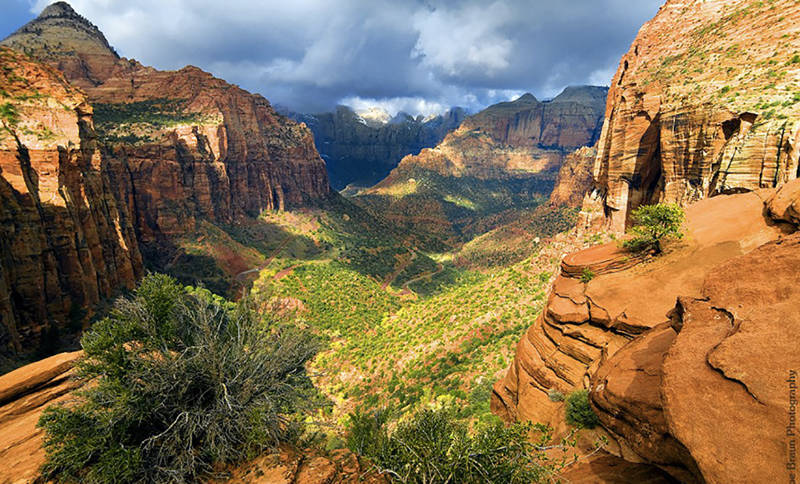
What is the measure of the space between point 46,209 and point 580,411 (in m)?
43.4

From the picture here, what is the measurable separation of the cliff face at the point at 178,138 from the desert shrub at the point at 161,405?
2176 inches

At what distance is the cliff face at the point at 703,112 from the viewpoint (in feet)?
57.7

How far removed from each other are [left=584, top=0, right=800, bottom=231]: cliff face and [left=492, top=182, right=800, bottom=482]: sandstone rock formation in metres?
4.61

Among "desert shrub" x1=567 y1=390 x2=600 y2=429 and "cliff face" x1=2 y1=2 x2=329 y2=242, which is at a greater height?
"cliff face" x1=2 y1=2 x2=329 y2=242

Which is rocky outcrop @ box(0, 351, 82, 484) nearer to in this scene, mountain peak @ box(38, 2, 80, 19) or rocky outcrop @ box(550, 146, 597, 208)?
rocky outcrop @ box(550, 146, 597, 208)

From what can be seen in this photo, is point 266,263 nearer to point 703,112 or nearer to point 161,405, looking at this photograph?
point 161,405

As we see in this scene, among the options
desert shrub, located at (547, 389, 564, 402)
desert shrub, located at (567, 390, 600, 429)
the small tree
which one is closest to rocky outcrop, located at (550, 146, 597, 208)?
the small tree

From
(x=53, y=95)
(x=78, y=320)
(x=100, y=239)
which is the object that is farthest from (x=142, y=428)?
(x=53, y=95)

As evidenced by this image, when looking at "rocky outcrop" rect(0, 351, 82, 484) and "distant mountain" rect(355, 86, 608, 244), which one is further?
"distant mountain" rect(355, 86, 608, 244)

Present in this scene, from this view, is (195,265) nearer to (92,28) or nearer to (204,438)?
(204,438)

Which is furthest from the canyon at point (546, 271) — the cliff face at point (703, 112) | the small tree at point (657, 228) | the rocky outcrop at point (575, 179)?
the rocky outcrop at point (575, 179)

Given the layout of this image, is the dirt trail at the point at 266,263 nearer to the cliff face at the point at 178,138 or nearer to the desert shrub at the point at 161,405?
the cliff face at the point at 178,138

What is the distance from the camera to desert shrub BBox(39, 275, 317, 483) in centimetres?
874

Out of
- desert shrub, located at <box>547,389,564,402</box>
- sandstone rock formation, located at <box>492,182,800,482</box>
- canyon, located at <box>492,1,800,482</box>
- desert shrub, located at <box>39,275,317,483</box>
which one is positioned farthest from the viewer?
desert shrub, located at <box>547,389,564,402</box>
